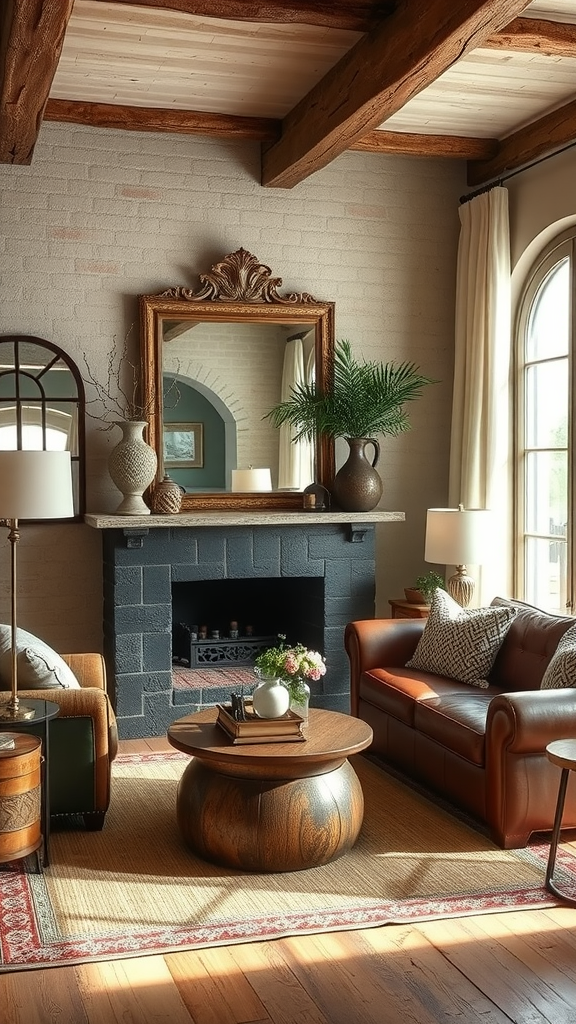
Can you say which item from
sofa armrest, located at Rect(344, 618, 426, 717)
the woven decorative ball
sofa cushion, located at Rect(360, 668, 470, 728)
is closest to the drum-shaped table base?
sofa cushion, located at Rect(360, 668, 470, 728)

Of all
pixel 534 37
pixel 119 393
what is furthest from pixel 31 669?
pixel 534 37

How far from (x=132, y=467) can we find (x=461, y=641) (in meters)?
1.95

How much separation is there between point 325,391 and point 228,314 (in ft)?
2.36

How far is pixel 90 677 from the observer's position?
470 cm

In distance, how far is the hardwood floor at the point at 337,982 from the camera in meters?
2.80

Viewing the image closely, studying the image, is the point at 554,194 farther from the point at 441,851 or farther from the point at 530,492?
the point at 441,851

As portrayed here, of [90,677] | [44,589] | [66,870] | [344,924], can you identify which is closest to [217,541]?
[44,589]

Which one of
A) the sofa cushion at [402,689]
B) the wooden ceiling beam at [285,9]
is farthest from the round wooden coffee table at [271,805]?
the wooden ceiling beam at [285,9]

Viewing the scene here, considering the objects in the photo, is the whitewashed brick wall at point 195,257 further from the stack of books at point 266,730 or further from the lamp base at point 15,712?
the stack of books at point 266,730

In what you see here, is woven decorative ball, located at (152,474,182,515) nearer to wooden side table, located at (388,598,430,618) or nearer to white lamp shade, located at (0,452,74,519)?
wooden side table, located at (388,598,430,618)

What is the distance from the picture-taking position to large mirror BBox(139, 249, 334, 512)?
5.96 meters

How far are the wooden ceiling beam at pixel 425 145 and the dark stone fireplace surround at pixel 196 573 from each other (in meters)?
2.11

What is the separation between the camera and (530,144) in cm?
581

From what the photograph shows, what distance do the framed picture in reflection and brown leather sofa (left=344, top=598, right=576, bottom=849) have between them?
53.9 inches
